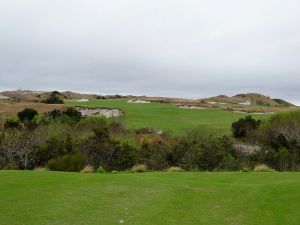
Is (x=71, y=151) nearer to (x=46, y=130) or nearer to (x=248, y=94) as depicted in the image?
(x=46, y=130)

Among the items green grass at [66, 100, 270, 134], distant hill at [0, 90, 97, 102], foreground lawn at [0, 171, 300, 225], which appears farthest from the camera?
distant hill at [0, 90, 97, 102]

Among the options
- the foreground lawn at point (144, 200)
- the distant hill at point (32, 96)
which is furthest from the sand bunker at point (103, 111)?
the foreground lawn at point (144, 200)

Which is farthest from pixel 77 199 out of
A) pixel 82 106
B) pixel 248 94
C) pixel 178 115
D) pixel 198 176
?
pixel 248 94

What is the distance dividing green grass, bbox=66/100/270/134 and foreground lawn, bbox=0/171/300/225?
124 feet

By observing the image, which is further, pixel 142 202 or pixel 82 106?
pixel 82 106

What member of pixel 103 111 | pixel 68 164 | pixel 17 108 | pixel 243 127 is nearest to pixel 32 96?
pixel 103 111

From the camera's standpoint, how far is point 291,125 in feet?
178

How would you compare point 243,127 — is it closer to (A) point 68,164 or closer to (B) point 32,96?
(A) point 68,164

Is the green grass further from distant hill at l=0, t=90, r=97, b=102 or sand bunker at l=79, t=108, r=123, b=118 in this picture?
distant hill at l=0, t=90, r=97, b=102

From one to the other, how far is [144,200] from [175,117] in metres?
60.4

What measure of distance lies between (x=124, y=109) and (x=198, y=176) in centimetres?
6007

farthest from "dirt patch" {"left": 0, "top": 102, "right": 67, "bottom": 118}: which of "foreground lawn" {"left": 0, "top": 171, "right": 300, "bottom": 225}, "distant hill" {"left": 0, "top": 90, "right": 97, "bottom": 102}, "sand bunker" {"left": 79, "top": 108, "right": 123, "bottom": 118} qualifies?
"foreground lawn" {"left": 0, "top": 171, "right": 300, "bottom": 225}

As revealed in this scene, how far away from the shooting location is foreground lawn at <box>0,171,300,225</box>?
1252 centimetres

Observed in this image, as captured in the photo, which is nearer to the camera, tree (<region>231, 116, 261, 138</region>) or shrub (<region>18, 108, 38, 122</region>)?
tree (<region>231, 116, 261, 138</region>)
